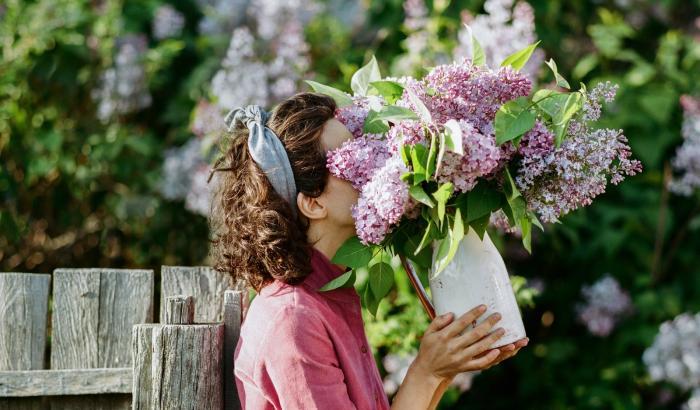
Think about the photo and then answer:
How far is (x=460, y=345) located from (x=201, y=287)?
79 cm

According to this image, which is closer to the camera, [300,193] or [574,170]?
[574,170]

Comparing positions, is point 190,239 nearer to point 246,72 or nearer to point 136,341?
point 246,72

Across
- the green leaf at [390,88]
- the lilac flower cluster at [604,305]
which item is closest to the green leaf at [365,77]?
the green leaf at [390,88]

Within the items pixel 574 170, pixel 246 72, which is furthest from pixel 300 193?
pixel 246 72

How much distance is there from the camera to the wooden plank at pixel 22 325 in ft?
7.39

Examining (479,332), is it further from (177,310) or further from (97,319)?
(97,319)

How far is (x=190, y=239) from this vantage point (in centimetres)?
438

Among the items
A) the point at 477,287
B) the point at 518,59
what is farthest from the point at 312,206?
the point at 518,59

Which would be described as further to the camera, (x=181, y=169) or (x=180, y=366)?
(x=181, y=169)

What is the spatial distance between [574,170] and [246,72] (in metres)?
2.33

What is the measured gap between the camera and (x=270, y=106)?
3807 mm

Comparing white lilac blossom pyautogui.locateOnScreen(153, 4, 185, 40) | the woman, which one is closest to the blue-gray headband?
the woman

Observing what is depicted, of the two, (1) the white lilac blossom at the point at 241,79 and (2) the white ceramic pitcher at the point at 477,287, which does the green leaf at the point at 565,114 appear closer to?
(2) the white ceramic pitcher at the point at 477,287

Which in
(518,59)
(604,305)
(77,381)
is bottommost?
(604,305)
